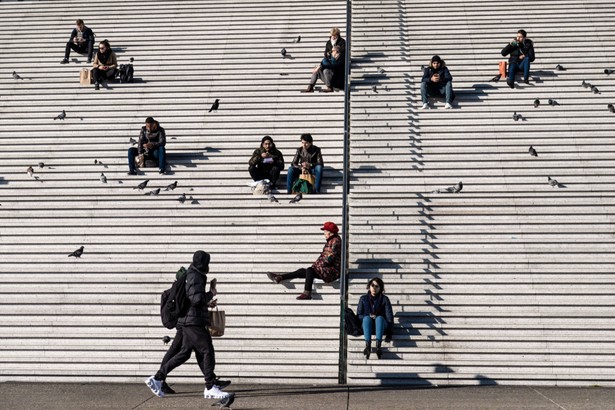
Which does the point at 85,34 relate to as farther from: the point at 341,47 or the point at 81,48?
the point at 341,47

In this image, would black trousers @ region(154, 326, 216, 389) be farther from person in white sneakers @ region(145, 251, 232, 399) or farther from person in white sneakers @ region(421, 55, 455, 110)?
person in white sneakers @ region(421, 55, 455, 110)

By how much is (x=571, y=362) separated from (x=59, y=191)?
9750mm

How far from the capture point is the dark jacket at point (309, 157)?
17.1 metres

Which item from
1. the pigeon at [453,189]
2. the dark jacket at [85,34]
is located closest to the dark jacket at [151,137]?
the dark jacket at [85,34]

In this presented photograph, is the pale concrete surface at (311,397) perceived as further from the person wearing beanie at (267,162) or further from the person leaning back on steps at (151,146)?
the person leaning back on steps at (151,146)

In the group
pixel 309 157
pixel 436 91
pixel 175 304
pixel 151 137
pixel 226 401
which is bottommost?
pixel 226 401

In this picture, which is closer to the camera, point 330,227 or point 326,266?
point 326,266

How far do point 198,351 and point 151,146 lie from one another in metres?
7.02

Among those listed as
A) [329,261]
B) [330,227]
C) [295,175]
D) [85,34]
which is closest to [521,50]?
[295,175]

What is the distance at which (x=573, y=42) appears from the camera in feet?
70.5

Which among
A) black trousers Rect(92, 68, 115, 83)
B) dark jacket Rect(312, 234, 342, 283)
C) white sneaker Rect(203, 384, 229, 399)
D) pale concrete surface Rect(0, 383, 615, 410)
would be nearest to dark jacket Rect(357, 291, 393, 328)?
pale concrete surface Rect(0, 383, 615, 410)

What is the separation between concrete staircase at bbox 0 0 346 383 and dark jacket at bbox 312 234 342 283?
11.8 inches

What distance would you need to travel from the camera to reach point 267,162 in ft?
56.5

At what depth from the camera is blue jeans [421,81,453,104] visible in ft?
63.3
